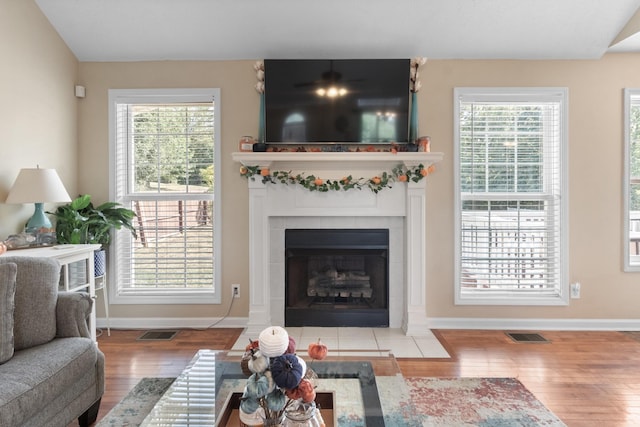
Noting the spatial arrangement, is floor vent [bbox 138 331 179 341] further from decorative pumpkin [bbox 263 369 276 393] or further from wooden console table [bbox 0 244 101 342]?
decorative pumpkin [bbox 263 369 276 393]

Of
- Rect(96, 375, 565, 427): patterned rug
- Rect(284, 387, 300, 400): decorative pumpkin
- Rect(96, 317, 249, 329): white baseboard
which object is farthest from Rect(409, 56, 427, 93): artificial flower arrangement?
Rect(284, 387, 300, 400): decorative pumpkin

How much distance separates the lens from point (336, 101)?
3.31 meters

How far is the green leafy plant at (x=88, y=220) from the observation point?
9.86 feet

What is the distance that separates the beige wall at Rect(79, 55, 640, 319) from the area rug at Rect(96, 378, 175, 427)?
1.21 metres

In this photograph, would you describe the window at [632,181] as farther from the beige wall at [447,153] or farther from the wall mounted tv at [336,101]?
the wall mounted tv at [336,101]

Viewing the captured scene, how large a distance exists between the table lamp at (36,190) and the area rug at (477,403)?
2.66 meters

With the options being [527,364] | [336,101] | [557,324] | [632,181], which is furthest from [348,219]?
[632,181]

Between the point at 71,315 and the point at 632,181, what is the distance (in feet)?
14.3

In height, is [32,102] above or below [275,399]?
above

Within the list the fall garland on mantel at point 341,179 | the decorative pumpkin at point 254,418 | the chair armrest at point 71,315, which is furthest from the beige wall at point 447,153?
the decorative pumpkin at point 254,418

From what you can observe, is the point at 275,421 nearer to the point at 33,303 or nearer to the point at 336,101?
the point at 33,303

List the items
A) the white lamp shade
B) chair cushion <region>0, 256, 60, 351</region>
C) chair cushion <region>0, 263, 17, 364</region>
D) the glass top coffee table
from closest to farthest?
the glass top coffee table < chair cushion <region>0, 263, 17, 364</region> < chair cushion <region>0, 256, 60, 351</region> < the white lamp shade

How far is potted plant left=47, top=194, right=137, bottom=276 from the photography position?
3006 millimetres

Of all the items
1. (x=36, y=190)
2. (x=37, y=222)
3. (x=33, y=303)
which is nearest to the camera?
(x=33, y=303)
